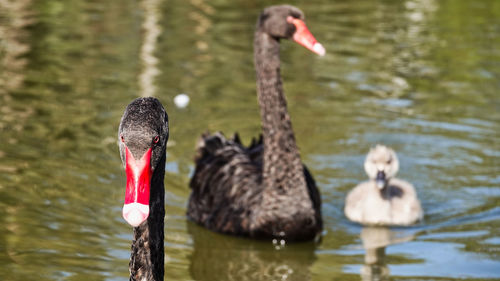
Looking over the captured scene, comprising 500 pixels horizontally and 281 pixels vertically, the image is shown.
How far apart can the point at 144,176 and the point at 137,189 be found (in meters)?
0.09

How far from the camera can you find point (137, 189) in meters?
3.51

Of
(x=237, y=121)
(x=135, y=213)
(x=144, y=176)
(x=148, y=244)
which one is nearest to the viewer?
(x=135, y=213)

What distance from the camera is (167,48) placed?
492 inches

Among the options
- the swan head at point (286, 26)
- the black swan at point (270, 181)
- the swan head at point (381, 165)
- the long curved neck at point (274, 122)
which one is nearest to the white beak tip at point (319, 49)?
the black swan at point (270, 181)

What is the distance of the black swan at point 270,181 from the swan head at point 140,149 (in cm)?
261

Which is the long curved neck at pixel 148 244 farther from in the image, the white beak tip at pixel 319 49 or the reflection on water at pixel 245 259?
the white beak tip at pixel 319 49

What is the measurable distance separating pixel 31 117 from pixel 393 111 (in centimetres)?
368

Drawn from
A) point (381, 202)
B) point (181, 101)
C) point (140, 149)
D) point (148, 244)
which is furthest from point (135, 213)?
point (181, 101)

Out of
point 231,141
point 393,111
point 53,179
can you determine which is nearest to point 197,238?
point 231,141

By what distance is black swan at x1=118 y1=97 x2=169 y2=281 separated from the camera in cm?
349

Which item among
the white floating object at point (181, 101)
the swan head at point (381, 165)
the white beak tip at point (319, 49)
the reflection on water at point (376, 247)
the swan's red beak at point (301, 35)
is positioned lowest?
the reflection on water at point (376, 247)

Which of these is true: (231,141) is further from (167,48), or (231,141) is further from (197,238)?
(167,48)

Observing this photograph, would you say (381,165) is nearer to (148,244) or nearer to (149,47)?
(148,244)

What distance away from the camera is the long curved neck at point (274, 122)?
21.1 ft
